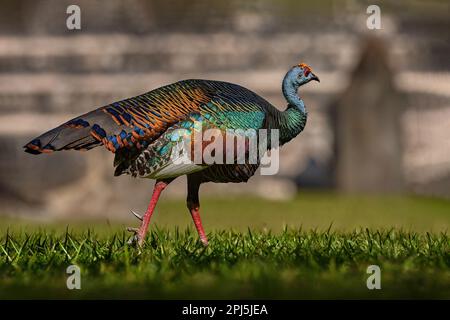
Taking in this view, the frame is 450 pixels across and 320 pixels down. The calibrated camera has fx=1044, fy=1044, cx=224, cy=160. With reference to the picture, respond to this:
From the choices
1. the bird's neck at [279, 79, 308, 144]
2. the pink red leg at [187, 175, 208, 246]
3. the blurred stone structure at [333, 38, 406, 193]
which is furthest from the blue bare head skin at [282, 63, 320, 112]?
the blurred stone structure at [333, 38, 406, 193]

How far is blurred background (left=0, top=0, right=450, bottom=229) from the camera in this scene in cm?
2152

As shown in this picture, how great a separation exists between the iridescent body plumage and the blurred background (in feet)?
41.7

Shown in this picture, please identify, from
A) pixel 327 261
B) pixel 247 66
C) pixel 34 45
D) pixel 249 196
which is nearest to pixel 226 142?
pixel 327 261

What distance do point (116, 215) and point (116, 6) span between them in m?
14.9

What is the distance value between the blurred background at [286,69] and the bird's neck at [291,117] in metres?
12.3

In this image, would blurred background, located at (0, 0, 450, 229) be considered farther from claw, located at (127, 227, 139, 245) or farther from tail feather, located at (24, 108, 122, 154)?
tail feather, located at (24, 108, 122, 154)

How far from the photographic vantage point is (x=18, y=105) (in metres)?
27.8

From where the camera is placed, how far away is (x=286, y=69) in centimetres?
2720

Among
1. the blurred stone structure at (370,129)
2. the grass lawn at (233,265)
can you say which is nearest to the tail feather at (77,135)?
the grass lawn at (233,265)

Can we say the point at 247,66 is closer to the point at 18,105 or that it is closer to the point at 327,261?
the point at 18,105

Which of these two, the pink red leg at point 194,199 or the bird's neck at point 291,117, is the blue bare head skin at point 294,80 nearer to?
the bird's neck at point 291,117

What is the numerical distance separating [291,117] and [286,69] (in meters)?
19.8

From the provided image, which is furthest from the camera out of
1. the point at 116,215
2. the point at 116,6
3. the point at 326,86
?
the point at 116,6

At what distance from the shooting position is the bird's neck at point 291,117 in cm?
746
